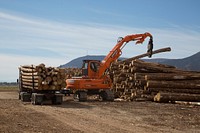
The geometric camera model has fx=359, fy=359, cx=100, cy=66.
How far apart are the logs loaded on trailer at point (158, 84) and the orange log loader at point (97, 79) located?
1336 mm

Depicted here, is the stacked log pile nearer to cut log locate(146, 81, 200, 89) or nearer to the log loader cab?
the log loader cab

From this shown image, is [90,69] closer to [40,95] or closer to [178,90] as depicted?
[40,95]

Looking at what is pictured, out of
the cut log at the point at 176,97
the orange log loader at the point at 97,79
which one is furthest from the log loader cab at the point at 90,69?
the cut log at the point at 176,97

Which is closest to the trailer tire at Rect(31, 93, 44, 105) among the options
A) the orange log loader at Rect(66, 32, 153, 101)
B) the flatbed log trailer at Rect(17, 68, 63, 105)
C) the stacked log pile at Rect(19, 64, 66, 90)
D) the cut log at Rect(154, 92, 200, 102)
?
the flatbed log trailer at Rect(17, 68, 63, 105)

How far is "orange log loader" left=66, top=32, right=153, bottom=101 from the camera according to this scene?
2256cm

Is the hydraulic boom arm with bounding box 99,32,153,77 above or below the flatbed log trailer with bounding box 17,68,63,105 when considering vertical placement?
above

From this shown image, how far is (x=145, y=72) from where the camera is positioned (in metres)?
24.1

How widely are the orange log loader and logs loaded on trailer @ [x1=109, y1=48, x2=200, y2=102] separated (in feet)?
4.38

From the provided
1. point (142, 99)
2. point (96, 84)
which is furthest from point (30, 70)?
point (142, 99)

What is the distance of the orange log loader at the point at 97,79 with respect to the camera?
74.0ft

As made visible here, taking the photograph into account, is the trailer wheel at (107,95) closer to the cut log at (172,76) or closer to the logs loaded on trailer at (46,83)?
the cut log at (172,76)

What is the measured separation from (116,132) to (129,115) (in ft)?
15.0

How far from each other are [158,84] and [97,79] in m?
3.87

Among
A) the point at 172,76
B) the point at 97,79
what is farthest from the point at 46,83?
the point at 172,76
